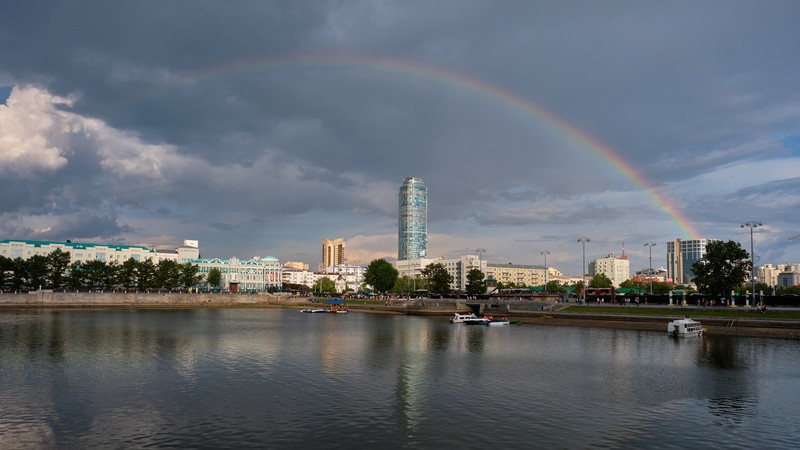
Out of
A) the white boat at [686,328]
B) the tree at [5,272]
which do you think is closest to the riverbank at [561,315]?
the white boat at [686,328]

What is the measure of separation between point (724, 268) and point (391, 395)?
105 metres

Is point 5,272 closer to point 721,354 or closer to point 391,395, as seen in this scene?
point 391,395

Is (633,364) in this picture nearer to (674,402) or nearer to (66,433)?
(674,402)

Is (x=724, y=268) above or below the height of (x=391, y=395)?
above

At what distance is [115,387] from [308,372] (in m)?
17.6

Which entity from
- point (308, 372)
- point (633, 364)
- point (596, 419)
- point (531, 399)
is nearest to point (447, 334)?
point (633, 364)

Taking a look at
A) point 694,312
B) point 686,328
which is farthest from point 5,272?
point 694,312

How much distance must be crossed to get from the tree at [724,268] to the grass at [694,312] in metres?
9.57

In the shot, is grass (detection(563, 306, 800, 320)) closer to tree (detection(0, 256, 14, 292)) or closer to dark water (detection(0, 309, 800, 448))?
dark water (detection(0, 309, 800, 448))

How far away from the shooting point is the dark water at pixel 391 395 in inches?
1278

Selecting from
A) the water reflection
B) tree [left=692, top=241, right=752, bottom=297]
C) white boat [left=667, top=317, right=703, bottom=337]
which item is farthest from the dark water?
tree [left=692, top=241, right=752, bottom=297]

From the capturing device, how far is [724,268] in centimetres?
11862

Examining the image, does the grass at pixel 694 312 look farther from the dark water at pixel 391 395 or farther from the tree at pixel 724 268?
the dark water at pixel 391 395

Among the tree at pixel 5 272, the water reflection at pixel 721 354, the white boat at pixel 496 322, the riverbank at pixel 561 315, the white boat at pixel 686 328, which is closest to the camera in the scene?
the water reflection at pixel 721 354
